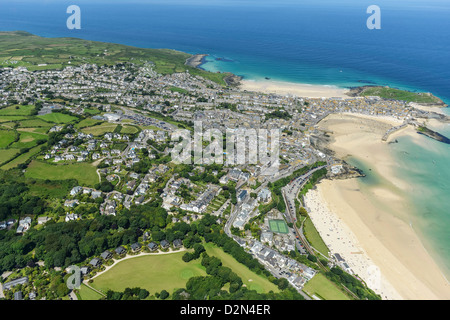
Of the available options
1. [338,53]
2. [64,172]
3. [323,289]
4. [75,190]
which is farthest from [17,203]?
[338,53]

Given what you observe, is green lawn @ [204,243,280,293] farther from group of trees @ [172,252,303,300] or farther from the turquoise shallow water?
the turquoise shallow water

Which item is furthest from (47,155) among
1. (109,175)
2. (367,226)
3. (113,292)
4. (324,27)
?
(324,27)

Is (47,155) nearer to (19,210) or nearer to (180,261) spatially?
(19,210)

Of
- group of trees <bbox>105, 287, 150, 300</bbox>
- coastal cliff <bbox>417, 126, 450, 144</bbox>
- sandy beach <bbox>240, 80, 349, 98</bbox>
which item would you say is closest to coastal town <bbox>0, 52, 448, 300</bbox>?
coastal cliff <bbox>417, 126, 450, 144</bbox>

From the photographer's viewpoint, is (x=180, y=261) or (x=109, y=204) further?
(x=109, y=204)

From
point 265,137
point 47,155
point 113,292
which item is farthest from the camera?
point 265,137

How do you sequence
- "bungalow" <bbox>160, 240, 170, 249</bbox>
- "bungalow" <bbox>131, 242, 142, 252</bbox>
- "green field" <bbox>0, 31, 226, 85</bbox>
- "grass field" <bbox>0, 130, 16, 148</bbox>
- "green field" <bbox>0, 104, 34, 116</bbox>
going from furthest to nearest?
"green field" <bbox>0, 31, 226, 85</bbox>, "green field" <bbox>0, 104, 34, 116</bbox>, "grass field" <bbox>0, 130, 16, 148</bbox>, "bungalow" <bbox>160, 240, 170, 249</bbox>, "bungalow" <bbox>131, 242, 142, 252</bbox>
